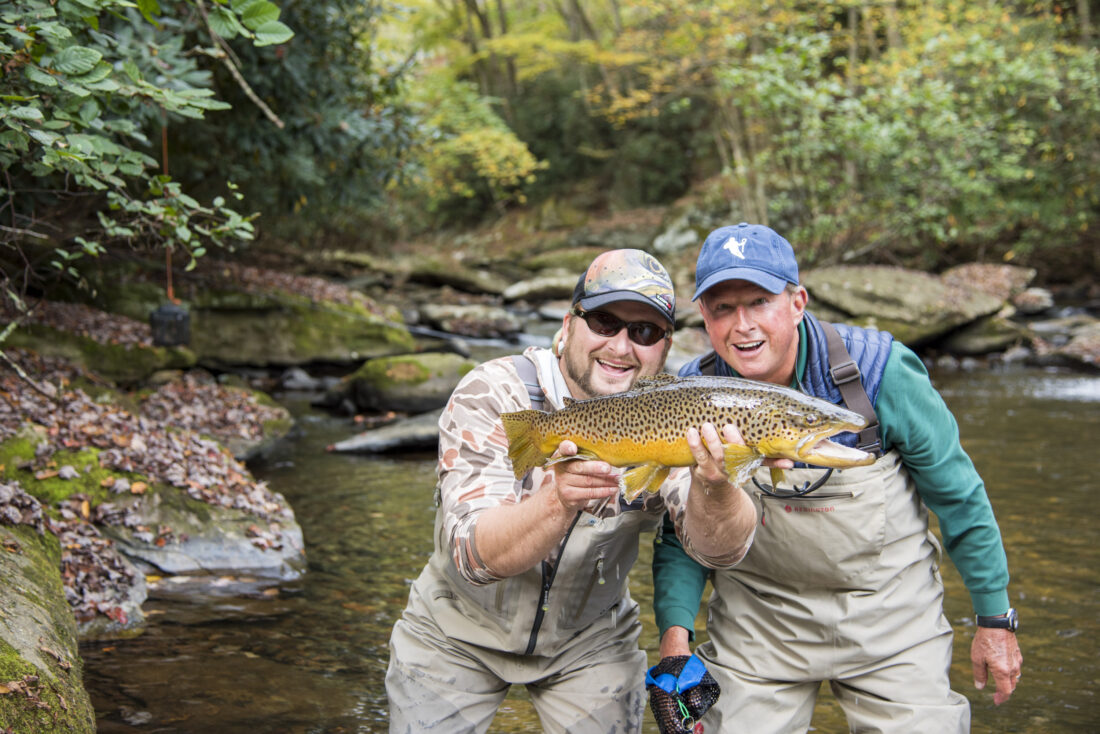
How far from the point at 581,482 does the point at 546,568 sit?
31.4 inches

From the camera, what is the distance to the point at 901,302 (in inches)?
800

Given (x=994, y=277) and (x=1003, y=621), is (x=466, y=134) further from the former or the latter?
(x=1003, y=621)

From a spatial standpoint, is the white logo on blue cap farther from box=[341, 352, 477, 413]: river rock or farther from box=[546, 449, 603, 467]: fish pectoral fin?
box=[341, 352, 477, 413]: river rock

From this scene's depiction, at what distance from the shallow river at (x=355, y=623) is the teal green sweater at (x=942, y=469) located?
2.21 metres

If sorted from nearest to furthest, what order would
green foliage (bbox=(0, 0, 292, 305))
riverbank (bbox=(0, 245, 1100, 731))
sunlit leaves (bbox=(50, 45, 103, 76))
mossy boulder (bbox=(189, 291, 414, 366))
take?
green foliage (bbox=(0, 0, 292, 305))
sunlit leaves (bbox=(50, 45, 103, 76))
riverbank (bbox=(0, 245, 1100, 731))
mossy boulder (bbox=(189, 291, 414, 366))

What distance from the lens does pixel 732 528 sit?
302 cm

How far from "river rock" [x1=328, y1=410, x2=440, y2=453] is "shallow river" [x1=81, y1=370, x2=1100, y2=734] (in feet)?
2.18

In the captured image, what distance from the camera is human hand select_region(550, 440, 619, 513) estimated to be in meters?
2.69

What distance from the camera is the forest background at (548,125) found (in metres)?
5.07

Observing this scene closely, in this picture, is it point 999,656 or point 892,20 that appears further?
point 892,20

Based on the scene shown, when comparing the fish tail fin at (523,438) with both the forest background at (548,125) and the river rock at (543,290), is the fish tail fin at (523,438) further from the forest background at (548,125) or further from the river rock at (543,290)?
the river rock at (543,290)

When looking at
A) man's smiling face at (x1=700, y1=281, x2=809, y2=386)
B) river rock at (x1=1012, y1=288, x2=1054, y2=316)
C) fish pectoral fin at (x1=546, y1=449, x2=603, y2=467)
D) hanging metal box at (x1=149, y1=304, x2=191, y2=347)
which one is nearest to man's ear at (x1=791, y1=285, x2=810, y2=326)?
man's smiling face at (x1=700, y1=281, x2=809, y2=386)

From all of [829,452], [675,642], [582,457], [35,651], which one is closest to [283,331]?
[35,651]

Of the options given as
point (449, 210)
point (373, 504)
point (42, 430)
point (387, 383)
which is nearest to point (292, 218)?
point (387, 383)
